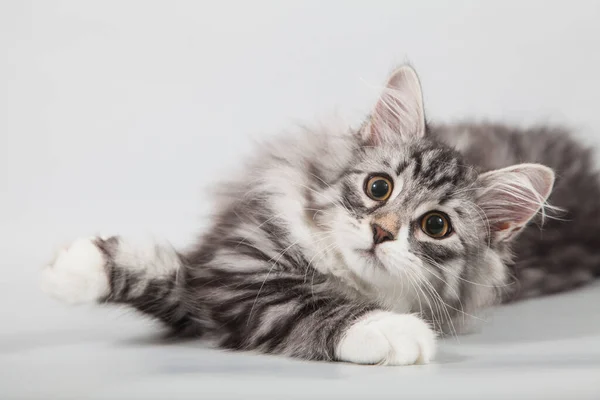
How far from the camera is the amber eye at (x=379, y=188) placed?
226cm

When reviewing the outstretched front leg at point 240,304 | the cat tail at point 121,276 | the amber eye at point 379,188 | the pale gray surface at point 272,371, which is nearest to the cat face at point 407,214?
the amber eye at point 379,188

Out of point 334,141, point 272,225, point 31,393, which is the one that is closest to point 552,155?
point 334,141

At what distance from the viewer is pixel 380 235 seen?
2143 mm

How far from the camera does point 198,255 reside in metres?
2.42

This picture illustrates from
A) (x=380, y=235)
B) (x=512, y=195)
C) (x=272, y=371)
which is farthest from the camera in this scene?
(x=512, y=195)

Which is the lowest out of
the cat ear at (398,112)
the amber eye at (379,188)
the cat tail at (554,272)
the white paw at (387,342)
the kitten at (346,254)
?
the cat tail at (554,272)

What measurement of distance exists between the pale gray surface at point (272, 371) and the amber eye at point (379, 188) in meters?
0.47

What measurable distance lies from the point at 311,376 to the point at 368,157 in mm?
Result: 735

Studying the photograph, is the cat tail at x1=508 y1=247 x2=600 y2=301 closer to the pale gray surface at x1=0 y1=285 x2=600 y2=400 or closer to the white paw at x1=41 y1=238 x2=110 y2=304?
the pale gray surface at x1=0 y1=285 x2=600 y2=400

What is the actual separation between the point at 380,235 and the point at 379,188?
18 cm

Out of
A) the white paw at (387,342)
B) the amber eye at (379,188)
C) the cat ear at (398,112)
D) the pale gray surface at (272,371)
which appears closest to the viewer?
the pale gray surface at (272,371)

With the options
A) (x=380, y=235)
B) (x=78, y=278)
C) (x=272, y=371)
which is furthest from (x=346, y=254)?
(x=78, y=278)

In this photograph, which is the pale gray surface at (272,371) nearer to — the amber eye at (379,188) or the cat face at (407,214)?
the cat face at (407,214)

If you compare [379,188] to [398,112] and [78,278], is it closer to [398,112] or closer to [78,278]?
[398,112]
